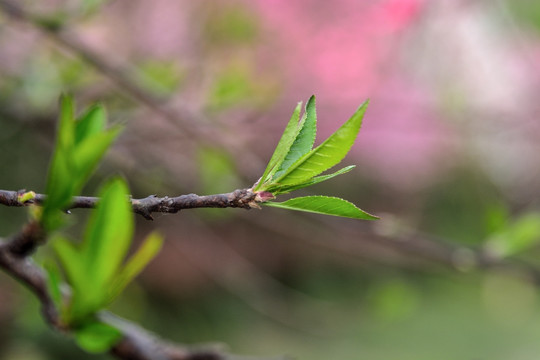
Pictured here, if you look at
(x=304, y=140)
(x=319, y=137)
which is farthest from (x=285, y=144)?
(x=319, y=137)

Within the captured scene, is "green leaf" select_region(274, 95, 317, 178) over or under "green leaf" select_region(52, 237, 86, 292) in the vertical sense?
over

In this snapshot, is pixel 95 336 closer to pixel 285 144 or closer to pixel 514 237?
pixel 285 144

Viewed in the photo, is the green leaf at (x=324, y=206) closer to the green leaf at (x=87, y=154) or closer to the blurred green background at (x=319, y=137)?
the green leaf at (x=87, y=154)

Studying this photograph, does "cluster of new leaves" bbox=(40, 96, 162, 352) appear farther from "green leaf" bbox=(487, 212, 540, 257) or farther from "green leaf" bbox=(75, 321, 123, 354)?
"green leaf" bbox=(487, 212, 540, 257)

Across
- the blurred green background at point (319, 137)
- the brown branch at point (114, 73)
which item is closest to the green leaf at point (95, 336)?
the blurred green background at point (319, 137)

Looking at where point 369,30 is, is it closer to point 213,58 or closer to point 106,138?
point 213,58

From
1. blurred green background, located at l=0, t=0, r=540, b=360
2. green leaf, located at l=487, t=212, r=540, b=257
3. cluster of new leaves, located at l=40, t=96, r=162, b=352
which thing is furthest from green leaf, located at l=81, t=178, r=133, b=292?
green leaf, located at l=487, t=212, r=540, b=257
